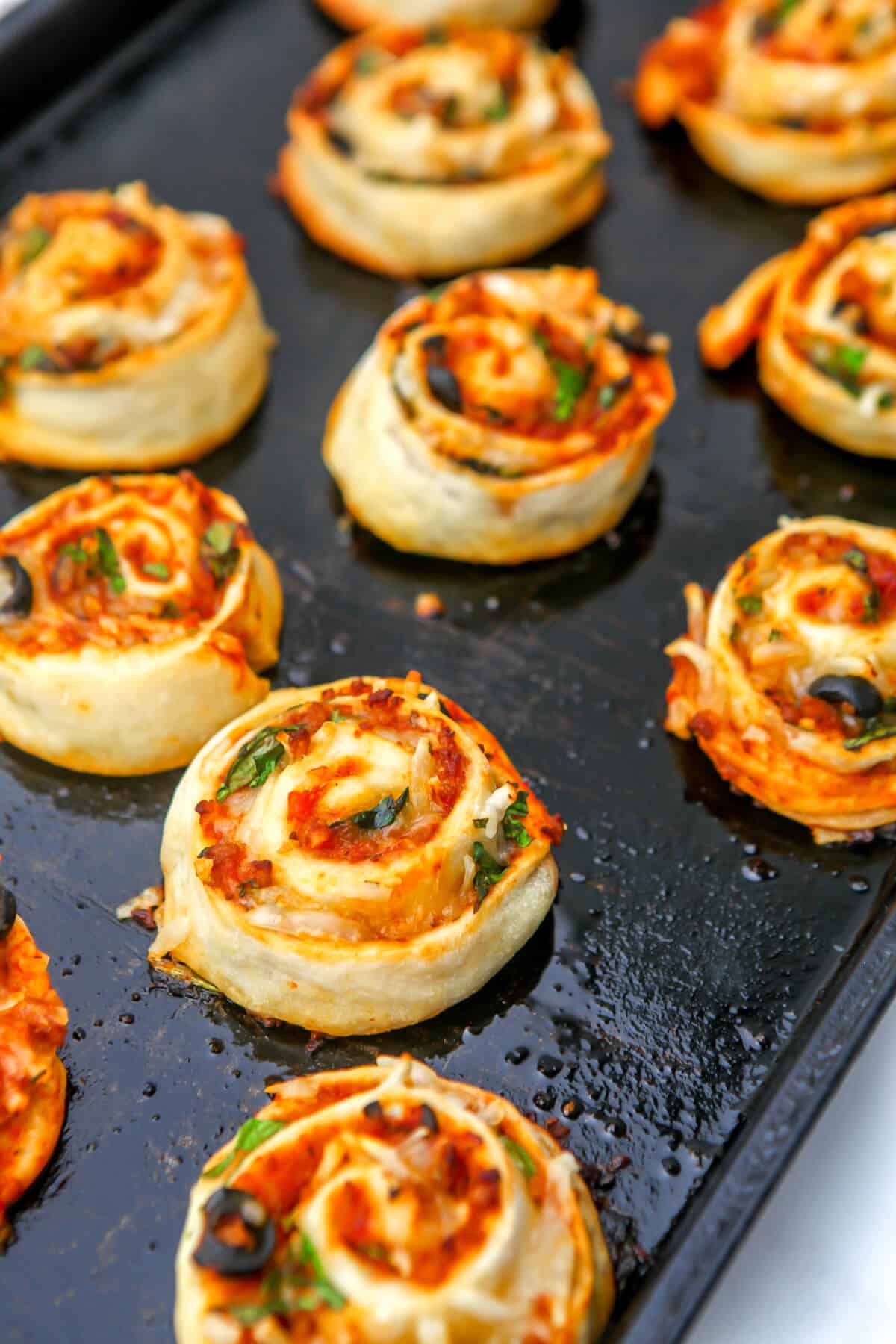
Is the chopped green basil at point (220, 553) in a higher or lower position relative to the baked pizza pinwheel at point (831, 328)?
lower

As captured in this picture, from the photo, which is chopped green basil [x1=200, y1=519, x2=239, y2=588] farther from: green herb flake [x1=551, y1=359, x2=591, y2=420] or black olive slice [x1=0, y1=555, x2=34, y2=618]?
green herb flake [x1=551, y1=359, x2=591, y2=420]

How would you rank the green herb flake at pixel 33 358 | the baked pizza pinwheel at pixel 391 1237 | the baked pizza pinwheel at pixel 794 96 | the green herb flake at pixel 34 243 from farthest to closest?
the baked pizza pinwheel at pixel 794 96 < the green herb flake at pixel 34 243 < the green herb flake at pixel 33 358 < the baked pizza pinwheel at pixel 391 1237

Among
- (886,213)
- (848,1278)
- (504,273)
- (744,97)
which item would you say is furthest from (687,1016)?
(744,97)

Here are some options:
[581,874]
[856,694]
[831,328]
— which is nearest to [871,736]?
[856,694]

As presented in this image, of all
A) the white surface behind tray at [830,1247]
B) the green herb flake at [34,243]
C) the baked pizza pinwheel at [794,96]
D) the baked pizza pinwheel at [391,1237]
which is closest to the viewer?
the baked pizza pinwheel at [391,1237]

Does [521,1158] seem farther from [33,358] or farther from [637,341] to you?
[33,358]

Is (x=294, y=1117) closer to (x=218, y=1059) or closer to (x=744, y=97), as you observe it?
(x=218, y=1059)

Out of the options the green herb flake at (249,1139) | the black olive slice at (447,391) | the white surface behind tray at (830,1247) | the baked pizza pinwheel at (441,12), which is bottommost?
the white surface behind tray at (830,1247)

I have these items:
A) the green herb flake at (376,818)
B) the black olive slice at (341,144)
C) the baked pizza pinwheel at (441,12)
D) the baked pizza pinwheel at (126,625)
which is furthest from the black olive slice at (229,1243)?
the baked pizza pinwheel at (441,12)

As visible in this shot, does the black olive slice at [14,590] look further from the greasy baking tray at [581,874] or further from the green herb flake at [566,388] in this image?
the green herb flake at [566,388]
